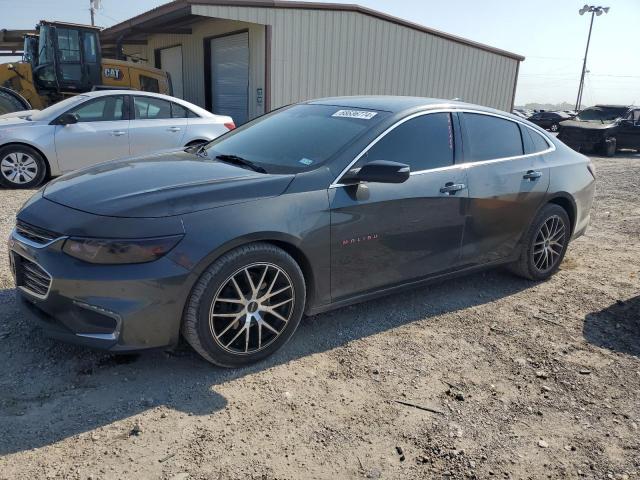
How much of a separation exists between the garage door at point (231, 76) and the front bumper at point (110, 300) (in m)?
12.3

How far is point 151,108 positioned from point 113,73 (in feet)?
20.0

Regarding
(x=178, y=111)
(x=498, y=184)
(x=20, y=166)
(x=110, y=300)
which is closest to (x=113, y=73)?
(x=178, y=111)

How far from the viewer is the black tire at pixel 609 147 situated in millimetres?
17188

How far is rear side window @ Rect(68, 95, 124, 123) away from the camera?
314 inches

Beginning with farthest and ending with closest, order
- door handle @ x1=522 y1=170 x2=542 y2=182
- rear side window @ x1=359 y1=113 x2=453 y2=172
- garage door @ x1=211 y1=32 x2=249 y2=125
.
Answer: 1. garage door @ x1=211 y1=32 x2=249 y2=125
2. door handle @ x1=522 y1=170 x2=542 y2=182
3. rear side window @ x1=359 y1=113 x2=453 y2=172

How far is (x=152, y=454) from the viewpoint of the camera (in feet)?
7.97

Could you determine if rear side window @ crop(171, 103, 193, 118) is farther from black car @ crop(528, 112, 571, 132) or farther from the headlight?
black car @ crop(528, 112, 571, 132)

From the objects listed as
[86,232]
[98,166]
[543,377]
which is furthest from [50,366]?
[543,377]

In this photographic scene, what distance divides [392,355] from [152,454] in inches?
64.4

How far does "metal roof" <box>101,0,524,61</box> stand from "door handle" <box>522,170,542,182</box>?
9.28 metres

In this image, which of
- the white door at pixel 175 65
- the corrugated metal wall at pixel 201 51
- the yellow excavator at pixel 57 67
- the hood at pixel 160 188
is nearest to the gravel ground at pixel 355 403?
the hood at pixel 160 188

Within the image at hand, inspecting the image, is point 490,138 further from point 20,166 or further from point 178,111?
point 20,166

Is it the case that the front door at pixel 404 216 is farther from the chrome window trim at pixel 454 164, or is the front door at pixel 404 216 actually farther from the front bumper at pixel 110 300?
the front bumper at pixel 110 300

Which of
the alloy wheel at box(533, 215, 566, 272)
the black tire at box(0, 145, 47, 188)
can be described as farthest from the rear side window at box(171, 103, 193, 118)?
the alloy wheel at box(533, 215, 566, 272)
